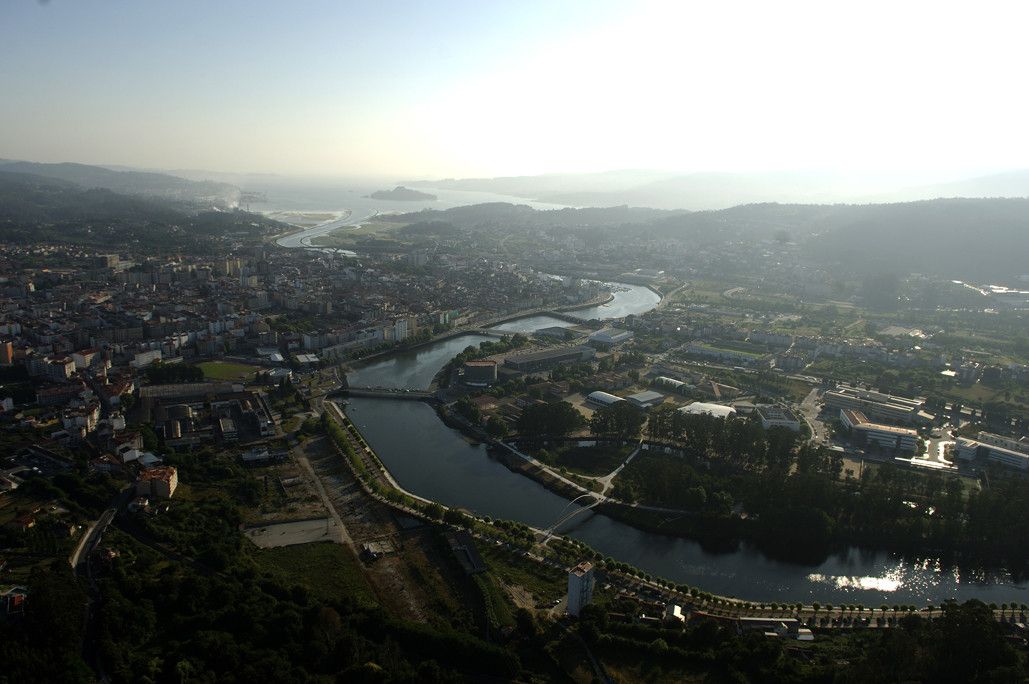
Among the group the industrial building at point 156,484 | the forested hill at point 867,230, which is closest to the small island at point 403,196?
the forested hill at point 867,230

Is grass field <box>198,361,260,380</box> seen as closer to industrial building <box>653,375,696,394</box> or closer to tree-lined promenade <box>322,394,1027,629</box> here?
tree-lined promenade <box>322,394,1027,629</box>

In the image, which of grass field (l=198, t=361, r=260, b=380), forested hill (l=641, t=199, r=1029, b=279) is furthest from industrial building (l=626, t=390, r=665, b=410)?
forested hill (l=641, t=199, r=1029, b=279)

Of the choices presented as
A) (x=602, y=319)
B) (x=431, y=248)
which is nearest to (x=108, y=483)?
(x=602, y=319)

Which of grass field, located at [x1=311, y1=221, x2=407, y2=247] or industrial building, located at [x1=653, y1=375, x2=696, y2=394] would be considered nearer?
industrial building, located at [x1=653, y1=375, x2=696, y2=394]

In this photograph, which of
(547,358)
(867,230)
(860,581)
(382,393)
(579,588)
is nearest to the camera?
(579,588)

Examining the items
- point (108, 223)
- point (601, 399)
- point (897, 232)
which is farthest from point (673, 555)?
point (108, 223)

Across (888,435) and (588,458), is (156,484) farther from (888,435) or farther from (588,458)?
(888,435)
